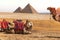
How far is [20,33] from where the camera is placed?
40.9ft

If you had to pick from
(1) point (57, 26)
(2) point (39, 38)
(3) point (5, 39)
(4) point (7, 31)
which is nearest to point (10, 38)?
(3) point (5, 39)

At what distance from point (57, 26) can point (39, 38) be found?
213 inches

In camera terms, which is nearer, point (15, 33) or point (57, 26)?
point (15, 33)

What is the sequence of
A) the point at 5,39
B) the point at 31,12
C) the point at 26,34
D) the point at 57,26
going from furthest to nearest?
the point at 31,12 < the point at 57,26 < the point at 26,34 < the point at 5,39

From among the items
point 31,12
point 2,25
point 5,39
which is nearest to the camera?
point 5,39

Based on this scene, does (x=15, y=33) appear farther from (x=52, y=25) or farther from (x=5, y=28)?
(x=52, y=25)

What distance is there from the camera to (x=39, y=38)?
1110 centimetres

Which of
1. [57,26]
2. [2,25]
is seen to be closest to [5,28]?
[2,25]

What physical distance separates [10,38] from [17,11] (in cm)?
2720

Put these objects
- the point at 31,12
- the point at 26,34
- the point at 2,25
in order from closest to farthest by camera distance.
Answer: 1. the point at 26,34
2. the point at 2,25
3. the point at 31,12

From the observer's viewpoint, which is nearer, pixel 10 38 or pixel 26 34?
pixel 10 38

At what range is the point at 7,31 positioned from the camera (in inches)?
506

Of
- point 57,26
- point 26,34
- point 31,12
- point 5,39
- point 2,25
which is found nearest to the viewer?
point 5,39

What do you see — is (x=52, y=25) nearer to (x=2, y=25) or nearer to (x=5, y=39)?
(x=2, y=25)
